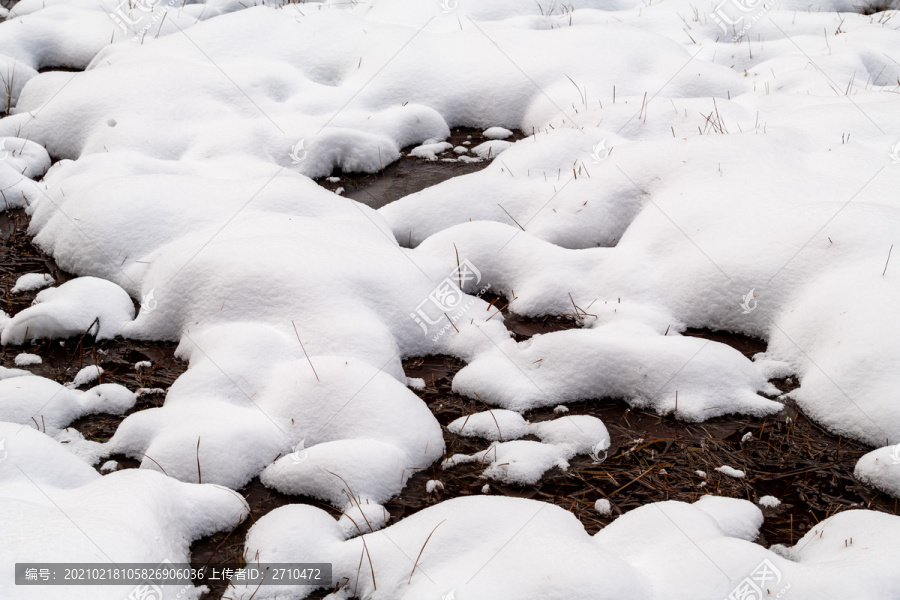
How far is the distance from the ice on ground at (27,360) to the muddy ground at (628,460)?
0.03 metres

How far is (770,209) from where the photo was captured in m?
3.51

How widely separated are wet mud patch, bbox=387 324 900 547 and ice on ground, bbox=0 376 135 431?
4.31ft

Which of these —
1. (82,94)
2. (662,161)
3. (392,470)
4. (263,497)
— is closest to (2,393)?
(263,497)

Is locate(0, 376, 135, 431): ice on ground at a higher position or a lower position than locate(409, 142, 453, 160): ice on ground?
lower

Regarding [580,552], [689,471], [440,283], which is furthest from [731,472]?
[440,283]

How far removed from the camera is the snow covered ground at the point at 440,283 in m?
2.11

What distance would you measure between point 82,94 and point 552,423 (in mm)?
4282

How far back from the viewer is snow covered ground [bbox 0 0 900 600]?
211cm

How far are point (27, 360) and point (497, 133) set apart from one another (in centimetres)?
343

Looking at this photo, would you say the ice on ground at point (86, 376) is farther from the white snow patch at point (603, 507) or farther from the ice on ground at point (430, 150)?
the ice on ground at point (430, 150)

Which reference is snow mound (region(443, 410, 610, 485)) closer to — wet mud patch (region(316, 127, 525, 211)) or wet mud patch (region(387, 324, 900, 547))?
wet mud patch (region(387, 324, 900, 547))

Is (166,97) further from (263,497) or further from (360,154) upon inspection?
(263,497)

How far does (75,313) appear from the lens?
10.5ft

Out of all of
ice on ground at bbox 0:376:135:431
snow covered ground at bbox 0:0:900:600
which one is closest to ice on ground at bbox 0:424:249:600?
snow covered ground at bbox 0:0:900:600
